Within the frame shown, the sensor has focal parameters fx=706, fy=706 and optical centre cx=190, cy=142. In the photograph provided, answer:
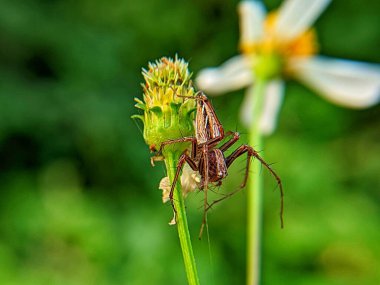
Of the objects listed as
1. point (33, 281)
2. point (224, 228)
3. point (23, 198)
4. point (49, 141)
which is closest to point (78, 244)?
point (33, 281)

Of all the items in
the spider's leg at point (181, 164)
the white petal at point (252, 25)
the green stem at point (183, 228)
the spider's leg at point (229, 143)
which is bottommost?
the green stem at point (183, 228)

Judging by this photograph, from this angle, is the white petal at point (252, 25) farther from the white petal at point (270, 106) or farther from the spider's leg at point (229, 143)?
the spider's leg at point (229, 143)

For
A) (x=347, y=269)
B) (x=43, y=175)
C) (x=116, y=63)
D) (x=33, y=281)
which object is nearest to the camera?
(x=33, y=281)

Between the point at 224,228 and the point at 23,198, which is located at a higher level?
the point at 23,198

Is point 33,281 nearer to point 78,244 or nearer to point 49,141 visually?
point 78,244

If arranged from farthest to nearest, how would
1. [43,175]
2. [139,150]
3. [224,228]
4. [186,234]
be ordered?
[139,150], [43,175], [224,228], [186,234]

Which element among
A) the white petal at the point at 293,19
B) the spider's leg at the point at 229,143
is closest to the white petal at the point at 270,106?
the white petal at the point at 293,19

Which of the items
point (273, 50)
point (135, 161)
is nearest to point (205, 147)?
point (273, 50)
